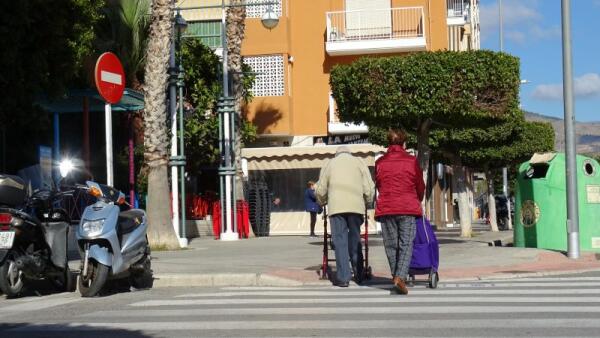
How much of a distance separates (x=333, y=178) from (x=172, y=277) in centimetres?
267

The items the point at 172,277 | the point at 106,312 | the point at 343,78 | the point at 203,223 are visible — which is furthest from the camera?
the point at 203,223

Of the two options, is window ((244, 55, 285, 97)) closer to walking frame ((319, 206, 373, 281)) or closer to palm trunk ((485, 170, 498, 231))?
palm trunk ((485, 170, 498, 231))

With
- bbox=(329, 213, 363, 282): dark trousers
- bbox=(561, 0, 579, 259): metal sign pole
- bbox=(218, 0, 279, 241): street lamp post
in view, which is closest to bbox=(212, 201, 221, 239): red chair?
bbox=(218, 0, 279, 241): street lamp post

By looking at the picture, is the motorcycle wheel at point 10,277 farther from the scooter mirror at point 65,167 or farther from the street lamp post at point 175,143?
the scooter mirror at point 65,167

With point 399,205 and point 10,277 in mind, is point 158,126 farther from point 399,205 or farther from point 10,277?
point 399,205

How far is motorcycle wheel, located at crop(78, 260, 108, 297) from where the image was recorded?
10367mm

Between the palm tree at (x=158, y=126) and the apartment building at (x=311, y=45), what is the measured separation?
596 inches

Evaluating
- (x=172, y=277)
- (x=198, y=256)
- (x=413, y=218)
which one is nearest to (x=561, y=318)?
(x=413, y=218)

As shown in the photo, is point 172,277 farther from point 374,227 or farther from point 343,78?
point 374,227

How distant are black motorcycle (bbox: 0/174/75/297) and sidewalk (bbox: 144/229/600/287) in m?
1.47

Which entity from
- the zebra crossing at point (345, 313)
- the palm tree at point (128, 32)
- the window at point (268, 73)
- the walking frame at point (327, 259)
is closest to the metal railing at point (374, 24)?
the window at point (268, 73)

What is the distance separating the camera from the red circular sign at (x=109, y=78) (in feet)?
42.9

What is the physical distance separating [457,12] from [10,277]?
1352 inches

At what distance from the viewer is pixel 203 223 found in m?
28.6
